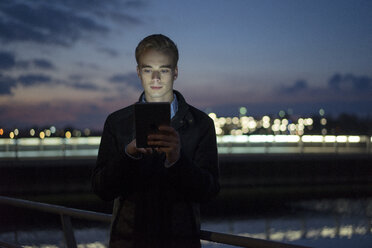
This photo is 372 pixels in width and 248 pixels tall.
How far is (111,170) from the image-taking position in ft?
7.09

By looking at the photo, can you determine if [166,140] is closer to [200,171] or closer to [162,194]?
[200,171]

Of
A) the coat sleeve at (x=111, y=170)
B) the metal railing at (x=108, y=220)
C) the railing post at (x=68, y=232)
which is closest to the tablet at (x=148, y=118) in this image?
the coat sleeve at (x=111, y=170)

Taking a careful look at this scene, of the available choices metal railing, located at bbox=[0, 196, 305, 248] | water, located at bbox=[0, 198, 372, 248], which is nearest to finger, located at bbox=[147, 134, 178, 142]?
metal railing, located at bbox=[0, 196, 305, 248]

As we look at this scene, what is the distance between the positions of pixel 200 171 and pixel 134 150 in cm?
28

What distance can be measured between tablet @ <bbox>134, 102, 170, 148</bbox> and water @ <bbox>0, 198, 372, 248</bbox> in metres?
13.7

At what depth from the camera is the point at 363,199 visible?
87.3 feet

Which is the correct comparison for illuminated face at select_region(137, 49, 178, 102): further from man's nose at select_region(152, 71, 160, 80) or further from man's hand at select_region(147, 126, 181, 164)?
man's hand at select_region(147, 126, 181, 164)

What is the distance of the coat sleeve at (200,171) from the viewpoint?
206 cm

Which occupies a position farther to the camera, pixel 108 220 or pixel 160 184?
pixel 108 220

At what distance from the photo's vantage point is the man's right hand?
201 centimetres

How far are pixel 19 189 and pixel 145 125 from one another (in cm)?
2177

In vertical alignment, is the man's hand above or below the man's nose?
below

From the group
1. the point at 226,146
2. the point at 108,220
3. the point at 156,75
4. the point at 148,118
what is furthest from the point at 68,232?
the point at 226,146

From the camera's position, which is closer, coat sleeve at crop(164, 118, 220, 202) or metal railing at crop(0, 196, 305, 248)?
coat sleeve at crop(164, 118, 220, 202)
